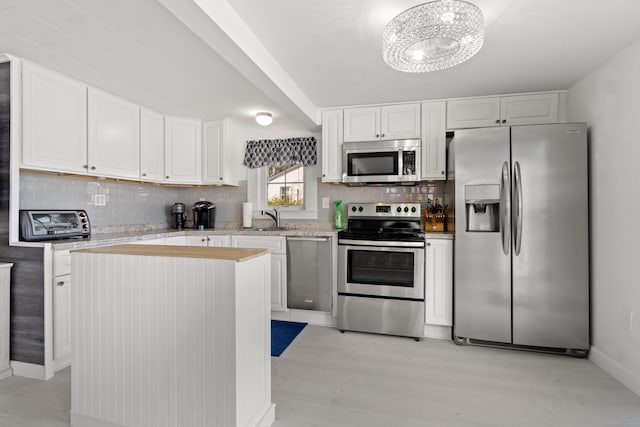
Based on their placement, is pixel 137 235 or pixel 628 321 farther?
pixel 137 235

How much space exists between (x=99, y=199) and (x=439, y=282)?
3412 mm

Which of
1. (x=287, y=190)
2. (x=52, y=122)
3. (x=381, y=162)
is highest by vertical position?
(x=52, y=122)

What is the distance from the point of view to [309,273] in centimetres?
321

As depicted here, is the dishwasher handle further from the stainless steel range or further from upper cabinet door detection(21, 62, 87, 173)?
upper cabinet door detection(21, 62, 87, 173)

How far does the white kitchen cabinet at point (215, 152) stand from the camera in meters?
3.73

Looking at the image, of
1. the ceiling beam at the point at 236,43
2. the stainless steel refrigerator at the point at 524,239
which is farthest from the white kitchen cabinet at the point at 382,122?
the ceiling beam at the point at 236,43

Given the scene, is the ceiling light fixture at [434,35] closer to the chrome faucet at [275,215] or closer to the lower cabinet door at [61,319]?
the chrome faucet at [275,215]

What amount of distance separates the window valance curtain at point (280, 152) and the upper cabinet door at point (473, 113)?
154cm

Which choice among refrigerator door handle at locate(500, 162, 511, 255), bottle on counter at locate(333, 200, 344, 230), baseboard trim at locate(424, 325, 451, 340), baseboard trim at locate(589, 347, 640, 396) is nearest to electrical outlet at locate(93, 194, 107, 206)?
bottle on counter at locate(333, 200, 344, 230)

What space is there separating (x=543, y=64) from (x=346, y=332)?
2743 millimetres

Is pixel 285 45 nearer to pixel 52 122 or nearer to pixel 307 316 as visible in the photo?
pixel 52 122

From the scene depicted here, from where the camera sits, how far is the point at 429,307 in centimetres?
287

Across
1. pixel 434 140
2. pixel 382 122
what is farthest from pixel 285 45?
pixel 434 140

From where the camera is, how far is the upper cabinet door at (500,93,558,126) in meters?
2.87
